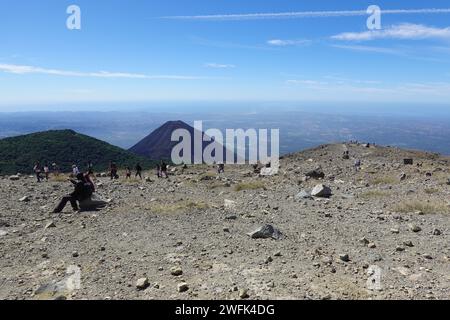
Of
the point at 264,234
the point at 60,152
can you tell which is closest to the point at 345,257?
the point at 264,234

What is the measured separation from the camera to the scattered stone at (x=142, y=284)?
390 inches

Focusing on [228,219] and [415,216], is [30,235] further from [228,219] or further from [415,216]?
[415,216]

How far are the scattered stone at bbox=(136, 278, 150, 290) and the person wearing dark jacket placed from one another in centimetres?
1016

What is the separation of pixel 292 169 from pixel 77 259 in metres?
25.7

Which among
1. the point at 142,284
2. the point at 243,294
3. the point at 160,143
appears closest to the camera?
the point at 243,294

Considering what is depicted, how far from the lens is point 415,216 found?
666 inches

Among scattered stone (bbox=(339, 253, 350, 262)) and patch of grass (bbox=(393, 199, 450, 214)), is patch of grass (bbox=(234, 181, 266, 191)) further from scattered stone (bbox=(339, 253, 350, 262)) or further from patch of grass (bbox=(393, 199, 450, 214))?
scattered stone (bbox=(339, 253, 350, 262))

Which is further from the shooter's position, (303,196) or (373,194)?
(373,194)

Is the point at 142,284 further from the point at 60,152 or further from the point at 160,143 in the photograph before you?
the point at 160,143

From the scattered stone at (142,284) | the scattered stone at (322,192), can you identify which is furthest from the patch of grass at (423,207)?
the scattered stone at (142,284)

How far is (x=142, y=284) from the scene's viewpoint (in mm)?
9906

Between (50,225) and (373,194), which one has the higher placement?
(373,194)

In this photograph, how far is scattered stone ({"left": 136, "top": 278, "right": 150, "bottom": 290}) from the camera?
32.5 feet

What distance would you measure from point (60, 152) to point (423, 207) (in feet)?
304
